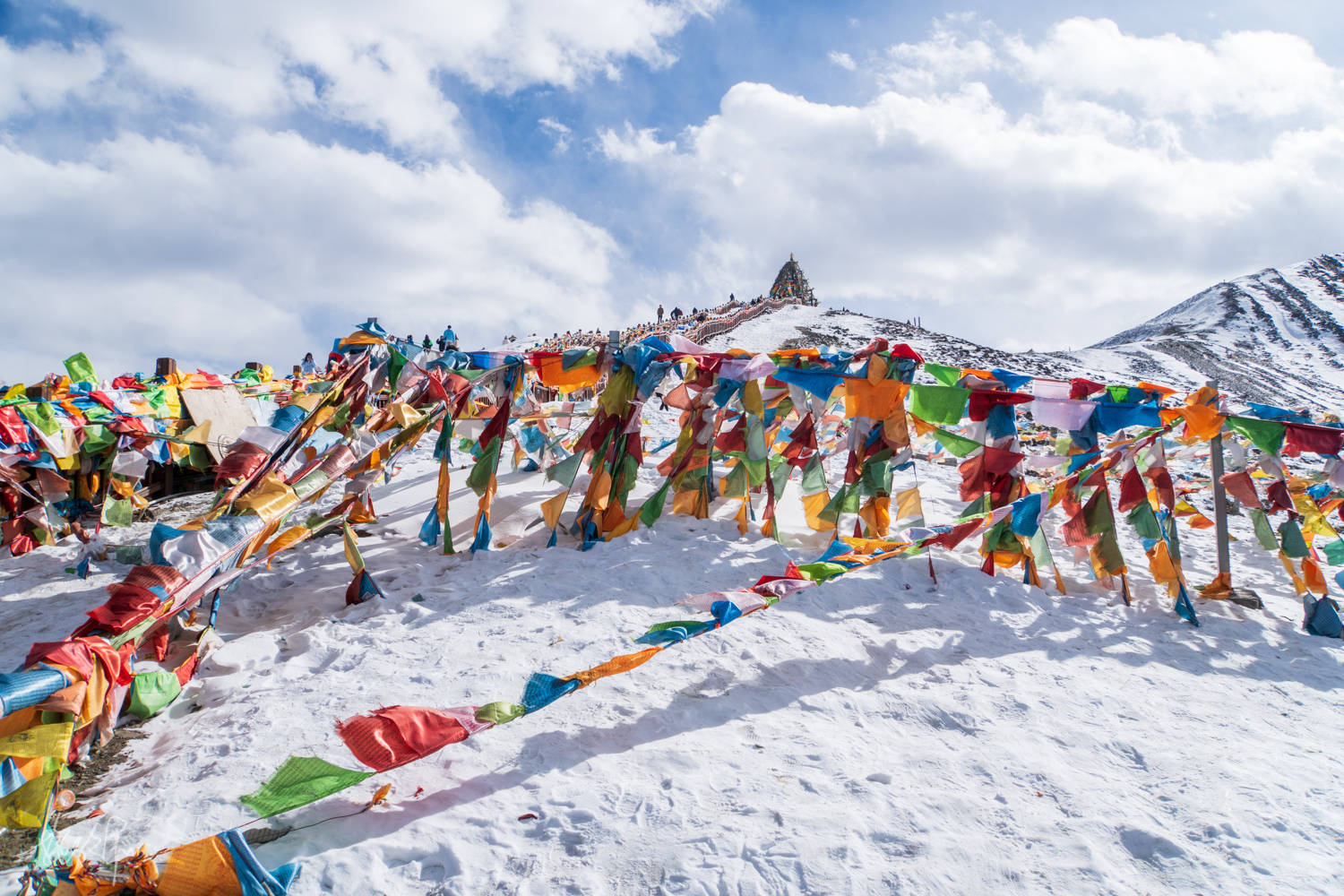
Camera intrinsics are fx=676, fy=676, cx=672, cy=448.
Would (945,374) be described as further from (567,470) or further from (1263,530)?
(567,470)

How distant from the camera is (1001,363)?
30.0 m

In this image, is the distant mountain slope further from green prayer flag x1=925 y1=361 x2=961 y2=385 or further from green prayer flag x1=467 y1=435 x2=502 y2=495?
green prayer flag x1=467 y1=435 x2=502 y2=495

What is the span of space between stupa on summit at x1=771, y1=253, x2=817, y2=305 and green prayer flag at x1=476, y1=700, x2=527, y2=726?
50334 mm

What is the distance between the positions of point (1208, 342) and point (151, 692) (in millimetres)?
60295

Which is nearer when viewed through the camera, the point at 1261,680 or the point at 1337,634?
the point at 1261,680

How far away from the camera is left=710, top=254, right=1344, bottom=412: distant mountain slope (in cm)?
3159

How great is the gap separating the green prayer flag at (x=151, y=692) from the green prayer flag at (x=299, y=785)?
1152mm

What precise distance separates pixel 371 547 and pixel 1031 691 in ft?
18.2

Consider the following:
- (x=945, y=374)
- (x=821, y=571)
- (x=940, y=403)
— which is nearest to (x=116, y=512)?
(x=821, y=571)

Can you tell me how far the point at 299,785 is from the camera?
262cm

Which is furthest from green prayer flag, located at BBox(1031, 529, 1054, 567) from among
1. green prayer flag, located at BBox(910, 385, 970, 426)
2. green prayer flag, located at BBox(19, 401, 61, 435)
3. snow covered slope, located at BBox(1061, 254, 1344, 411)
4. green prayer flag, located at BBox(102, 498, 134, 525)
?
snow covered slope, located at BBox(1061, 254, 1344, 411)

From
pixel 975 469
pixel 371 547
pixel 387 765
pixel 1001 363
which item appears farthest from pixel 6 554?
pixel 1001 363

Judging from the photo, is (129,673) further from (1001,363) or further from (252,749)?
(1001,363)

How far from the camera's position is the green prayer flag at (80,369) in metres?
8.48
